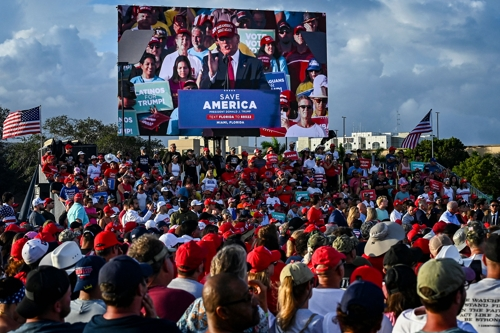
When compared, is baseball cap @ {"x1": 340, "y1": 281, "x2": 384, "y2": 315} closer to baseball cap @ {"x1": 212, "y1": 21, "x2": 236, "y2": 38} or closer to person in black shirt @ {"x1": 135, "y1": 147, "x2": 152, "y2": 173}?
person in black shirt @ {"x1": 135, "y1": 147, "x2": 152, "y2": 173}

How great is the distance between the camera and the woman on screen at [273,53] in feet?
93.4

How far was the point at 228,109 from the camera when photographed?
91.1 feet

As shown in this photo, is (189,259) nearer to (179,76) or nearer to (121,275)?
(121,275)

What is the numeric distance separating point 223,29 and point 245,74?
212cm

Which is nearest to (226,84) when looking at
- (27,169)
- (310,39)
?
(310,39)

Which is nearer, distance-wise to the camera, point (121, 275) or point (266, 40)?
point (121, 275)

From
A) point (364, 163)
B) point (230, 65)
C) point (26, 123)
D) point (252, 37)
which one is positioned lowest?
point (364, 163)

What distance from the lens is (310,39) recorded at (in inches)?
1145

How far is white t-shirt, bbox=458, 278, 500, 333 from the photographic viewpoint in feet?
14.1

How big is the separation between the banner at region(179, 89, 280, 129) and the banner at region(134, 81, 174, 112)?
0.61 meters

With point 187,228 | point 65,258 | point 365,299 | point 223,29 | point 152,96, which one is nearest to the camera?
point 365,299

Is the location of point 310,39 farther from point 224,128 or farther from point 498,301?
point 498,301

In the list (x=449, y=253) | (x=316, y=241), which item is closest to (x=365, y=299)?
(x=449, y=253)

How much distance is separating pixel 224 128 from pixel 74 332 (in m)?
24.1
